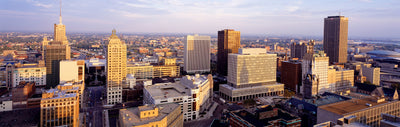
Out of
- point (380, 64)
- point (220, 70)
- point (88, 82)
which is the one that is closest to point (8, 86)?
point (88, 82)

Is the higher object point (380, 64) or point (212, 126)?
point (380, 64)

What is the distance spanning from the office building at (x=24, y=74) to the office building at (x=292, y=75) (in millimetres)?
92776

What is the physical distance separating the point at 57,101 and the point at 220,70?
90.6 metres

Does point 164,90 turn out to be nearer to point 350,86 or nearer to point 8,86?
point 8,86

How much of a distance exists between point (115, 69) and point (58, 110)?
2720 cm

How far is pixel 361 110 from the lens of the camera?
46.1 meters

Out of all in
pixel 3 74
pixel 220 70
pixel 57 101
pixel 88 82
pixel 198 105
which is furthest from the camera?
pixel 220 70

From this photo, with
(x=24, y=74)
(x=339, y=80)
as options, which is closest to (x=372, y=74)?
(x=339, y=80)

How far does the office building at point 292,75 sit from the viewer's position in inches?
3642

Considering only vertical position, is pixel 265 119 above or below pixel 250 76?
below

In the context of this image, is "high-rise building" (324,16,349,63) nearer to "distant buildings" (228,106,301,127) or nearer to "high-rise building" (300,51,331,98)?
"high-rise building" (300,51,331,98)

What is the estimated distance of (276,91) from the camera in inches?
3538

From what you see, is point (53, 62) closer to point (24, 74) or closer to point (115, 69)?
point (24, 74)

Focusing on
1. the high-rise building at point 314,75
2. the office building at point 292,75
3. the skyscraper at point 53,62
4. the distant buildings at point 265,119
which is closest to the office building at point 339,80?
the high-rise building at point 314,75
